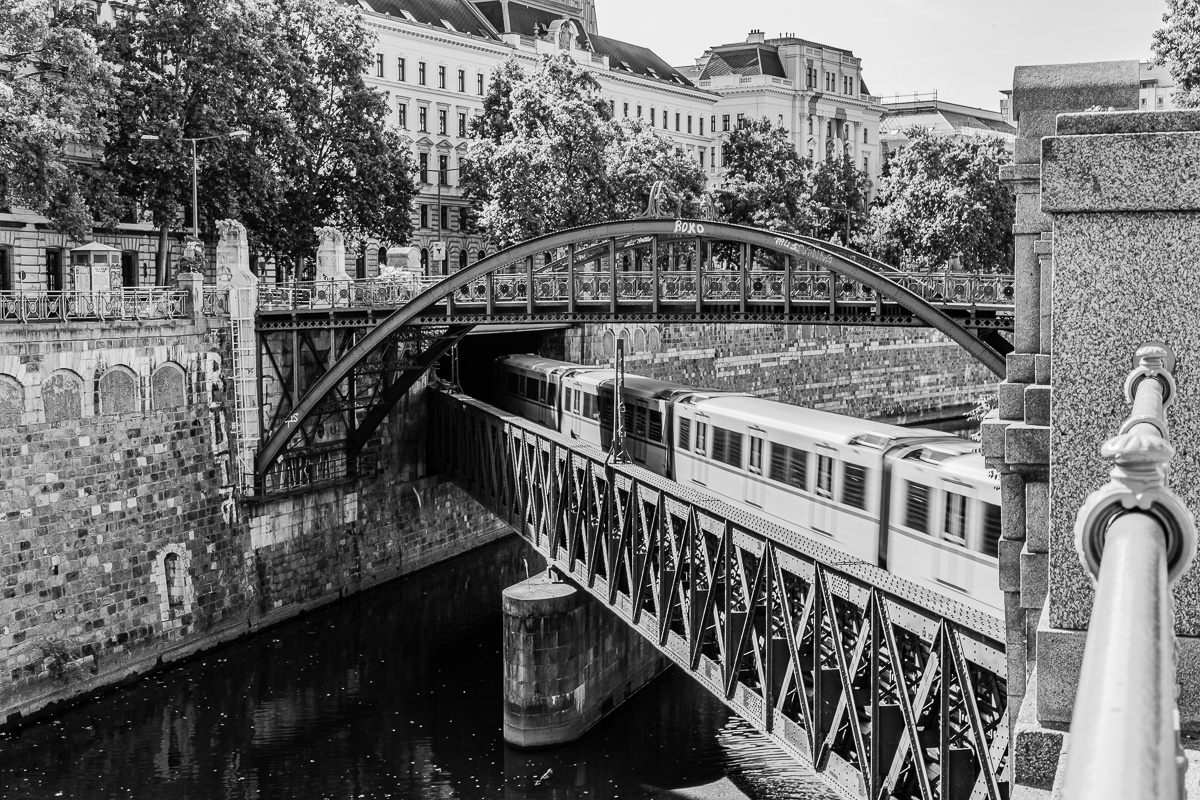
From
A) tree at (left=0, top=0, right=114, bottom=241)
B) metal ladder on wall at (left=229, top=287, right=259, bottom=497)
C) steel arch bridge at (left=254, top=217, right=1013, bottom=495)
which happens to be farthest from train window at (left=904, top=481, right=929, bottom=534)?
tree at (left=0, top=0, right=114, bottom=241)

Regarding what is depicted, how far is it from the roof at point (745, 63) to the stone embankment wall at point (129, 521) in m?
84.4

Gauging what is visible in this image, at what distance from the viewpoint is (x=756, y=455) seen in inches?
1085

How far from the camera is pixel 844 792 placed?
17.2 m

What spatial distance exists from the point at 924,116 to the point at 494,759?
132 metres

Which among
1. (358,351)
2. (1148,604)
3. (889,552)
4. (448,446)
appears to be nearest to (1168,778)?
(1148,604)

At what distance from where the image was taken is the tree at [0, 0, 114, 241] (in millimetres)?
33062

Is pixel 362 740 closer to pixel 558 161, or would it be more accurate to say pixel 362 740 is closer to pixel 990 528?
pixel 990 528

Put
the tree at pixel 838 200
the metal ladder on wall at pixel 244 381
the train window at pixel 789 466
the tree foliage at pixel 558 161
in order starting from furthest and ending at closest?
the tree at pixel 838 200
the tree foliage at pixel 558 161
the metal ladder on wall at pixel 244 381
the train window at pixel 789 466

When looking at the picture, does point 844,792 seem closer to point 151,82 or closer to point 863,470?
point 863,470

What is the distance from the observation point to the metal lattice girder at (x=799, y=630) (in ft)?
48.5

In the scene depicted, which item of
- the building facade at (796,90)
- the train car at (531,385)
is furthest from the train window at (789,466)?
the building facade at (796,90)

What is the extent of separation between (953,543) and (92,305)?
19.5 m

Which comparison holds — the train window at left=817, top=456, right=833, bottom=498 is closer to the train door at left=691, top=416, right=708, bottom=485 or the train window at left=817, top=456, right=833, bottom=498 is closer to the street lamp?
the train door at left=691, top=416, right=708, bottom=485

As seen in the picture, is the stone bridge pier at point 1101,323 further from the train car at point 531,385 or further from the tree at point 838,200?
the tree at point 838,200
